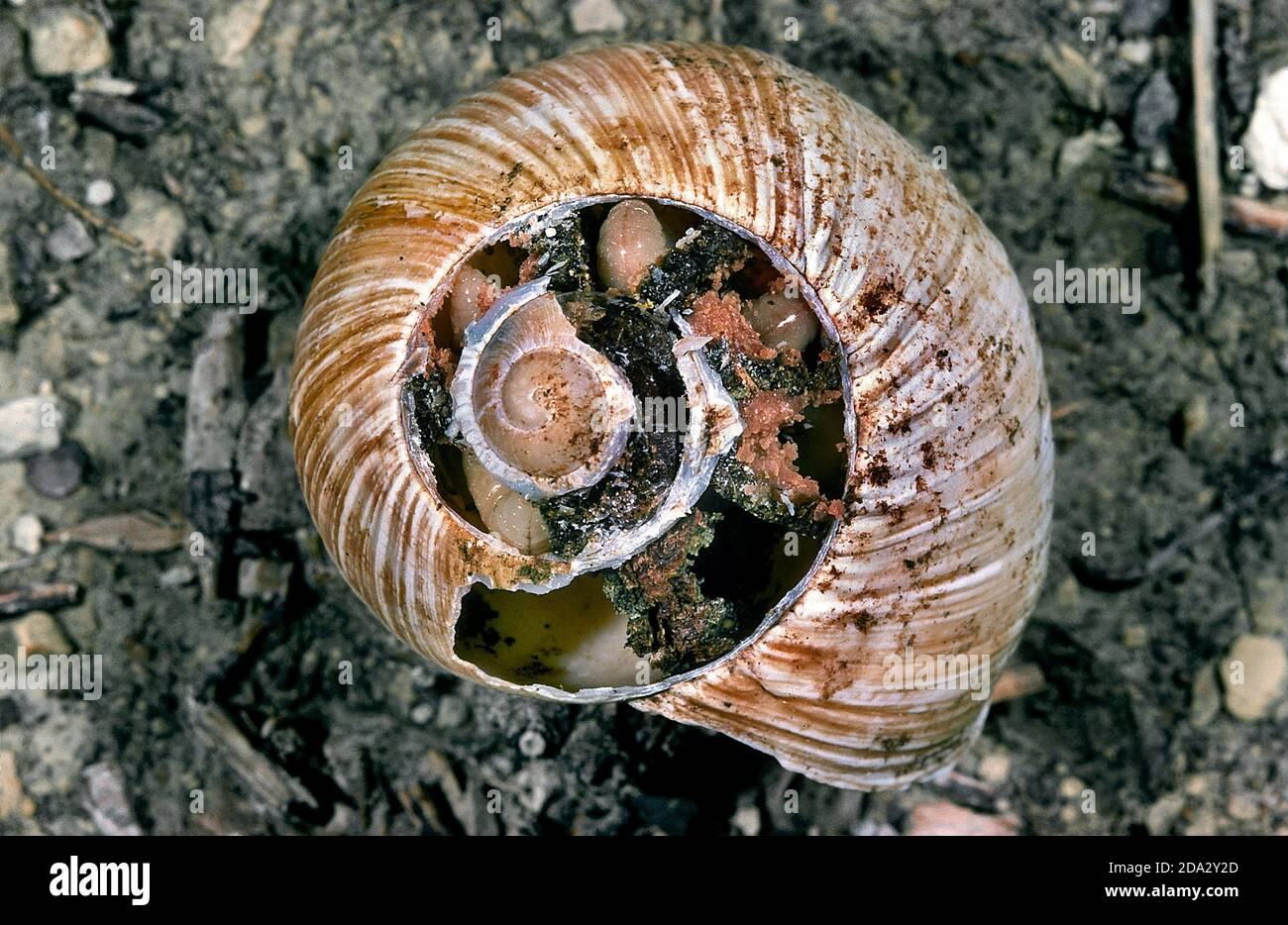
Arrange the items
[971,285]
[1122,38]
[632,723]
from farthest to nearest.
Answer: [1122,38] < [632,723] < [971,285]

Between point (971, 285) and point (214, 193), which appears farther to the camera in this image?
point (214, 193)

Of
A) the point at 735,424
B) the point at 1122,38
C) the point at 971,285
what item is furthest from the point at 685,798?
Result: the point at 1122,38

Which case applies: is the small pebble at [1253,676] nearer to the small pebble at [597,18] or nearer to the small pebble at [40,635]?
the small pebble at [597,18]

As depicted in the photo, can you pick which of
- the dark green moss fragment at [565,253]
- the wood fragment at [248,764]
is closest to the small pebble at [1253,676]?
the dark green moss fragment at [565,253]

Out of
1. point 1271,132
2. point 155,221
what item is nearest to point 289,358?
point 155,221

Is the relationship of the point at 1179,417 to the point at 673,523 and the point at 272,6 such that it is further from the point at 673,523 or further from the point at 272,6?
→ the point at 272,6
